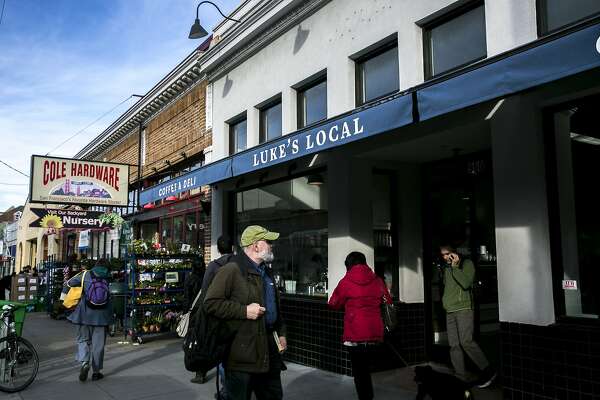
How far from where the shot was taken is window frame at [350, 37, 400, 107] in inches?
282

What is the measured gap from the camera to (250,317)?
11.9ft

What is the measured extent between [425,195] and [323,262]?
1.87 m

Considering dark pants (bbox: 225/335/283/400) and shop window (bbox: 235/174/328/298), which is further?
shop window (bbox: 235/174/328/298)

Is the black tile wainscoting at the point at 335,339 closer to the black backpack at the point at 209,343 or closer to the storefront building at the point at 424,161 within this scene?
the storefront building at the point at 424,161

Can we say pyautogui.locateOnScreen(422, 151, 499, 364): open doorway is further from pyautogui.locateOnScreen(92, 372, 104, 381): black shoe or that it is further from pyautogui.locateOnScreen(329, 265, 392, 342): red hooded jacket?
pyautogui.locateOnScreen(92, 372, 104, 381): black shoe

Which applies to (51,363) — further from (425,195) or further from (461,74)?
(461,74)

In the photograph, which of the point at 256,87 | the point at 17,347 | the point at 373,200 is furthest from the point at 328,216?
the point at 17,347

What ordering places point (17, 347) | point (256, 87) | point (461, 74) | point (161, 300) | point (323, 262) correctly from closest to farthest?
point (461, 74) < point (17, 347) < point (323, 262) < point (256, 87) < point (161, 300)

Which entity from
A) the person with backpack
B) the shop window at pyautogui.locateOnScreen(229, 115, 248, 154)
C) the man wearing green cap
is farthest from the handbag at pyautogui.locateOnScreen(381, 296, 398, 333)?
the shop window at pyautogui.locateOnScreen(229, 115, 248, 154)

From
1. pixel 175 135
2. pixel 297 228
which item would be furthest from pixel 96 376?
pixel 175 135

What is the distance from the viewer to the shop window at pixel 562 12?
493cm

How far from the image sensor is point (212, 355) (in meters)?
3.57

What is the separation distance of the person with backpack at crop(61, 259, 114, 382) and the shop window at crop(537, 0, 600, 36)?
619 cm

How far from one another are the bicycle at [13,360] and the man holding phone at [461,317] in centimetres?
535
